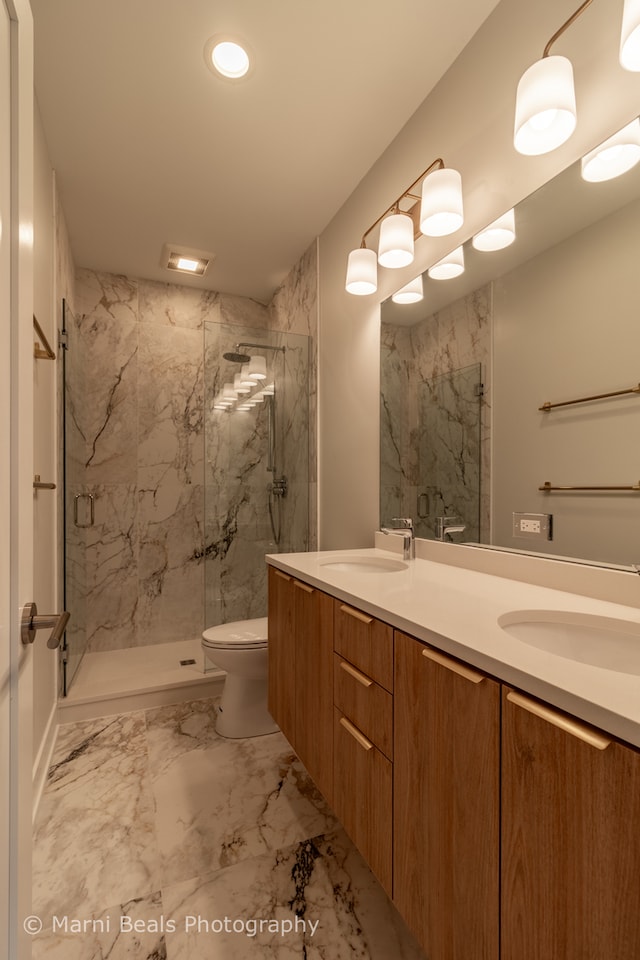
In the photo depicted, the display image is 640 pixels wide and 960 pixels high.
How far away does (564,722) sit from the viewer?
1.98 feet

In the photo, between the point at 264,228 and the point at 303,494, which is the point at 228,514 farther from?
the point at 264,228

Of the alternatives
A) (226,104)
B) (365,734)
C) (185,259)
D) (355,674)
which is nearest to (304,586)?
(355,674)

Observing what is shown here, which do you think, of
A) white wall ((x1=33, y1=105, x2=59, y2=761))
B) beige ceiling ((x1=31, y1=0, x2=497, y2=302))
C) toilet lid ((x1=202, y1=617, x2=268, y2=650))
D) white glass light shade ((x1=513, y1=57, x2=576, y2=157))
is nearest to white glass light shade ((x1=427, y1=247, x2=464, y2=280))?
white glass light shade ((x1=513, y1=57, x2=576, y2=157))

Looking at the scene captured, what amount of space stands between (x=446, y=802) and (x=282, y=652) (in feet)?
3.20

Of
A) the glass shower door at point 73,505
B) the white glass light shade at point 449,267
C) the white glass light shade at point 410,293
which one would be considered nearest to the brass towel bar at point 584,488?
the white glass light shade at point 449,267

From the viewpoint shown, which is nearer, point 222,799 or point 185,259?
point 222,799

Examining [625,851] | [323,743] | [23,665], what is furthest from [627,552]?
[23,665]

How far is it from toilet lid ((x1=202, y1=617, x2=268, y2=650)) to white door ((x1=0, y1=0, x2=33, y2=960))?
1.34 m

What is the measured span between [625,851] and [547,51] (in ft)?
5.26

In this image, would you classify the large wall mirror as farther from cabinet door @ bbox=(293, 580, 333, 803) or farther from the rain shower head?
the rain shower head

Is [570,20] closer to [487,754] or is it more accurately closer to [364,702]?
[487,754]

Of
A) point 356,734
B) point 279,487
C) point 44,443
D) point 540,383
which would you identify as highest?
point 540,383

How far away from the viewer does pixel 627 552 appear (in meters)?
1.04

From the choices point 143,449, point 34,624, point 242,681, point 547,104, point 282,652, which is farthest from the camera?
point 143,449
